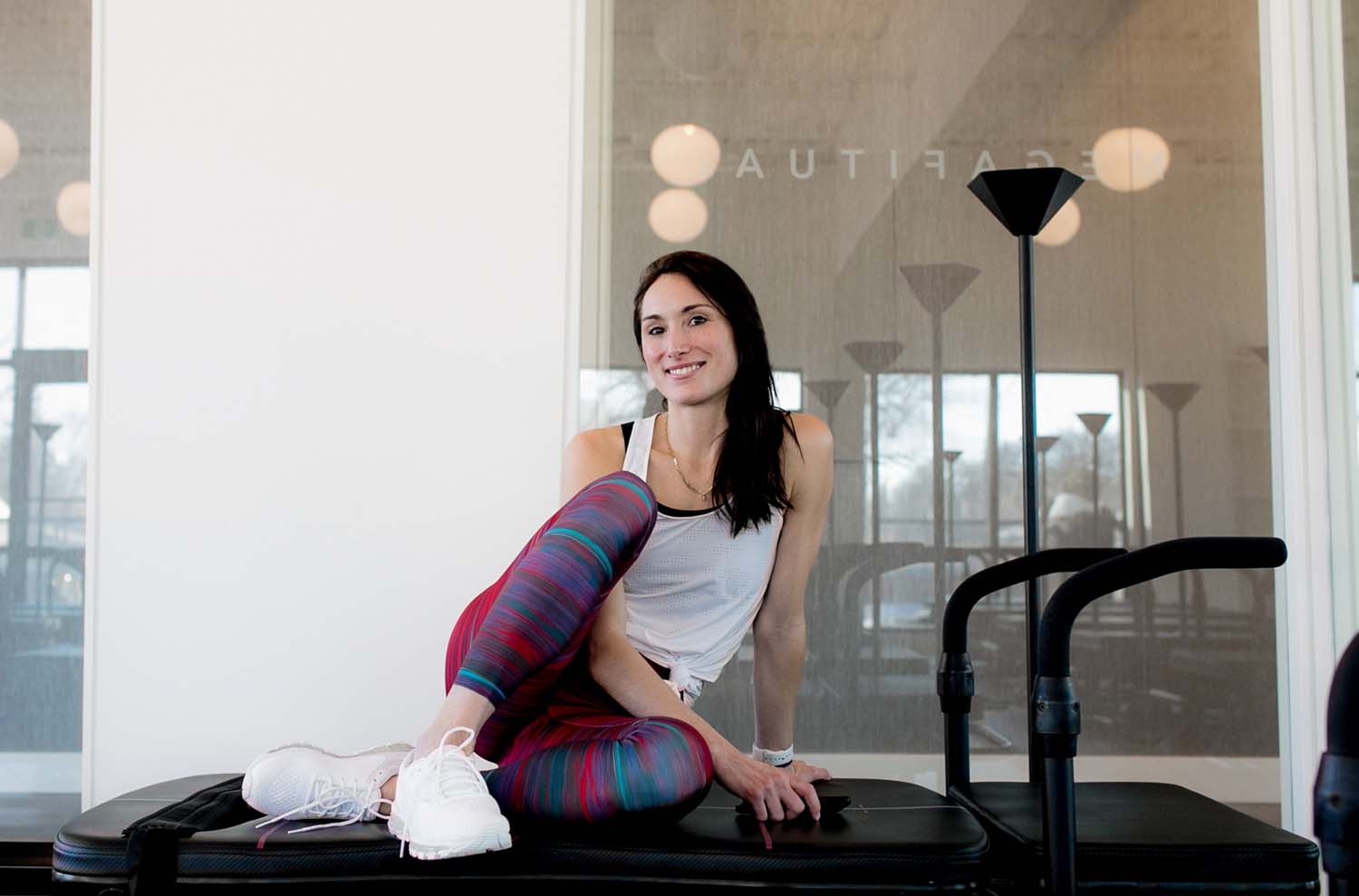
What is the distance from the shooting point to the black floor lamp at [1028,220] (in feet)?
7.29

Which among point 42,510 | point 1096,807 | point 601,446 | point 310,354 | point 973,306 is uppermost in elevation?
point 973,306

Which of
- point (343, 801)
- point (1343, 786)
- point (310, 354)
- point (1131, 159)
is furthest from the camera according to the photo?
point (1131, 159)

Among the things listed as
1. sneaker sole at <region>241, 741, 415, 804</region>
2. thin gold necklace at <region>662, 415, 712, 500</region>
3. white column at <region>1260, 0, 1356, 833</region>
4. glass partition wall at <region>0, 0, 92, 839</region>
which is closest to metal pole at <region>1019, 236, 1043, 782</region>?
thin gold necklace at <region>662, 415, 712, 500</region>

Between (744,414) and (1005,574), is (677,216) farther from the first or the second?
(1005,574)

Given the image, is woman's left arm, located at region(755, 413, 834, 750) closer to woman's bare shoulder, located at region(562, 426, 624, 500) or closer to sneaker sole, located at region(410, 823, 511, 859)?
woman's bare shoulder, located at region(562, 426, 624, 500)

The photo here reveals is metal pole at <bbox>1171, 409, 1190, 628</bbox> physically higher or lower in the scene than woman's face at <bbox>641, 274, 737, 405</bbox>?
lower

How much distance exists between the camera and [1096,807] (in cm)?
167

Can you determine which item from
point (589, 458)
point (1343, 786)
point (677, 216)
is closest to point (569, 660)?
point (589, 458)

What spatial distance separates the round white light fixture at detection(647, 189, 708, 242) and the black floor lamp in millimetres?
715

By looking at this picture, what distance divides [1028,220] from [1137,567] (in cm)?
122

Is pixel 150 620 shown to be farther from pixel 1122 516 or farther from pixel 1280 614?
pixel 1280 614

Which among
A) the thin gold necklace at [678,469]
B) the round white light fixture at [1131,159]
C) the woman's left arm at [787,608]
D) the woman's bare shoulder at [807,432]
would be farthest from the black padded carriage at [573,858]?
the round white light fixture at [1131,159]

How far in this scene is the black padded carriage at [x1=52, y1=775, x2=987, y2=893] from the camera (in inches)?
55.3

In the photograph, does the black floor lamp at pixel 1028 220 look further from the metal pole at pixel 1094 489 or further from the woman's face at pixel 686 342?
the woman's face at pixel 686 342
